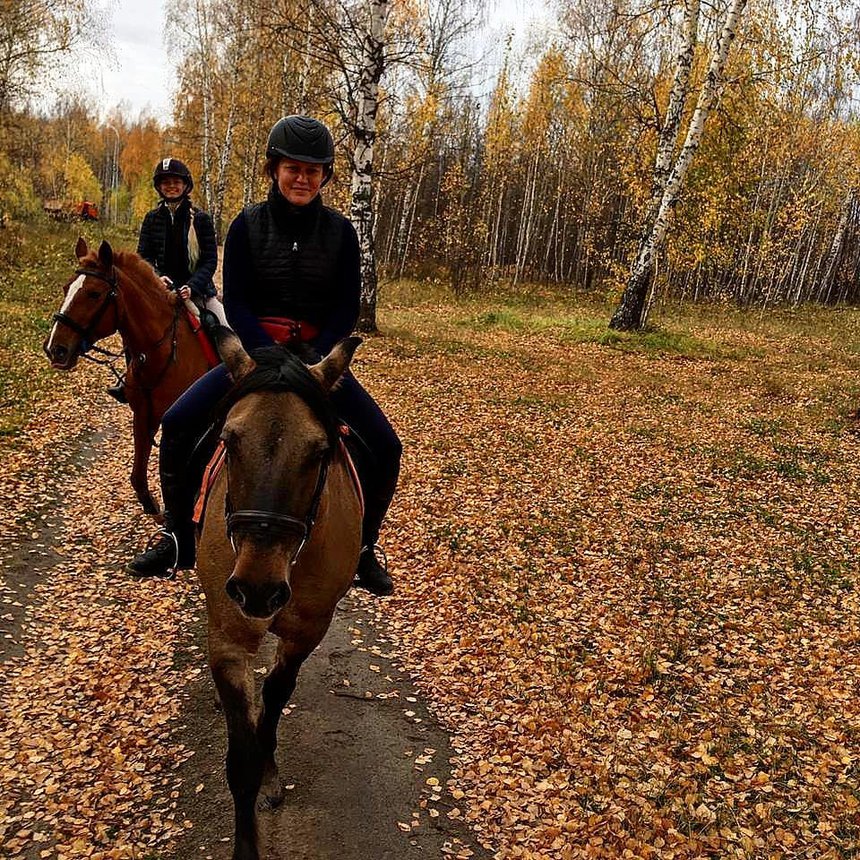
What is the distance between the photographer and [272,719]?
4367mm

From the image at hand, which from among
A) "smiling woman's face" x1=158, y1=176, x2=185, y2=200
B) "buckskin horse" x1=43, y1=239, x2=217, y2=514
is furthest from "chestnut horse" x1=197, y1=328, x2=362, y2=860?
"smiling woman's face" x1=158, y1=176, x2=185, y2=200

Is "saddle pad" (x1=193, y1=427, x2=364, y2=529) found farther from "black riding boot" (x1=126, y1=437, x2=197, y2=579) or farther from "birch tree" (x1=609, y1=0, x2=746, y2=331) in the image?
"birch tree" (x1=609, y1=0, x2=746, y2=331)

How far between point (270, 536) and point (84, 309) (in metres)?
5.44

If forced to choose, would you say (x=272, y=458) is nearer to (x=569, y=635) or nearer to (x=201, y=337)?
(x=569, y=635)

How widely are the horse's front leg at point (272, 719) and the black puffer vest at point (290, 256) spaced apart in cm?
221

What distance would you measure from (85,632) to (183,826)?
2734mm

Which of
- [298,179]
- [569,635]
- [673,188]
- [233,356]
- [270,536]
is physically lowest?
[569,635]

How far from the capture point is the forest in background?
28484mm

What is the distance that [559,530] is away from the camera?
8.64 metres

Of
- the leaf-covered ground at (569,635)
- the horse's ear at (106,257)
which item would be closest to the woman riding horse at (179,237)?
the horse's ear at (106,257)

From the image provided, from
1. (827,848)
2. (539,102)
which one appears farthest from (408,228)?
(827,848)

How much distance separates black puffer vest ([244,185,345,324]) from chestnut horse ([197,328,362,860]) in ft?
→ 3.72

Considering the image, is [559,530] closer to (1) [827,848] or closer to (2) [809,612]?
(2) [809,612]

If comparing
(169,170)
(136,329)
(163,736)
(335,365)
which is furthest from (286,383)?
(169,170)
